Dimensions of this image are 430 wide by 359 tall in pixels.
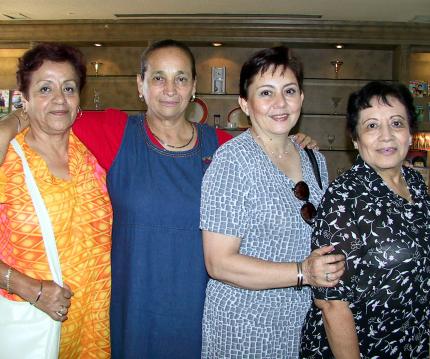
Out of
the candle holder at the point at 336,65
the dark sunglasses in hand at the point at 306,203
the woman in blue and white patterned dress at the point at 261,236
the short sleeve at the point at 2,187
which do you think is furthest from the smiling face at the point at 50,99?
the candle holder at the point at 336,65

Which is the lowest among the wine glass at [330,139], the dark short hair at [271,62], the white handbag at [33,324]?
the white handbag at [33,324]

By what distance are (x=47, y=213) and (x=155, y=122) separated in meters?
0.64

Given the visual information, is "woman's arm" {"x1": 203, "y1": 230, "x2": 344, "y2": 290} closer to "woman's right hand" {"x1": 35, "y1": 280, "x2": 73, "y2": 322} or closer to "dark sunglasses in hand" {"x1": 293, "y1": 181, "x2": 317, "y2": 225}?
"dark sunglasses in hand" {"x1": 293, "y1": 181, "x2": 317, "y2": 225}

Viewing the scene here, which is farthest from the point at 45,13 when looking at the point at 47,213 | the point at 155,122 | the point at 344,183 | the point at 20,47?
the point at 344,183

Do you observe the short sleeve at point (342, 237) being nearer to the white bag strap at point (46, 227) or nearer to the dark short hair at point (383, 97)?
the dark short hair at point (383, 97)

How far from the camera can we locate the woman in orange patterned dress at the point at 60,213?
1628mm

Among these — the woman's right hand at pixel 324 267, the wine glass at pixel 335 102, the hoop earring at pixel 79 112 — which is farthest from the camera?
the wine glass at pixel 335 102

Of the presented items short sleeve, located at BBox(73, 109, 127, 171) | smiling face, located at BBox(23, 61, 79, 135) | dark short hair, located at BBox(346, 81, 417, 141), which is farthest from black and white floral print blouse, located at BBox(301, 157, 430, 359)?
→ smiling face, located at BBox(23, 61, 79, 135)

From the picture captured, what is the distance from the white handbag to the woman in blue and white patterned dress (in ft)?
1.84

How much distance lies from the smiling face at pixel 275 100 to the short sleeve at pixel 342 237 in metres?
0.35

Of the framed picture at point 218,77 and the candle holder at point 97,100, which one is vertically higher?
the framed picture at point 218,77

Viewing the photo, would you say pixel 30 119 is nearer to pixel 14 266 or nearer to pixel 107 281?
pixel 14 266

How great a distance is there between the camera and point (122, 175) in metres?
1.87

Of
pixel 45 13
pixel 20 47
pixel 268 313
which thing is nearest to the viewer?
pixel 268 313
